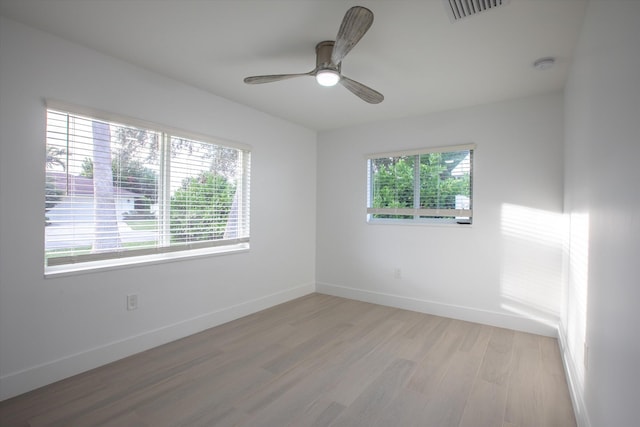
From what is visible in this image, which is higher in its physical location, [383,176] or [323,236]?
[383,176]

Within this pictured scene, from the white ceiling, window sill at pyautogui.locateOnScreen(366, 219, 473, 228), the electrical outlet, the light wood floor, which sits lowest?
the light wood floor

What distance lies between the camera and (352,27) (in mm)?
1645

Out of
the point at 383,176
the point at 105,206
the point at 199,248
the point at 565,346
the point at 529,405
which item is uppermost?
the point at 383,176

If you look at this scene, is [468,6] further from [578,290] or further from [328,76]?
[578,290]

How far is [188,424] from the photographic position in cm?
179

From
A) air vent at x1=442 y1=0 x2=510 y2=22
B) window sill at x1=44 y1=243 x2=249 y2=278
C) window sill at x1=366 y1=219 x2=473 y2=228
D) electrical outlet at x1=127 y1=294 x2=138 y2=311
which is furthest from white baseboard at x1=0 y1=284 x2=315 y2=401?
air vent at x1=442 y1=0 x2=510 y2=22

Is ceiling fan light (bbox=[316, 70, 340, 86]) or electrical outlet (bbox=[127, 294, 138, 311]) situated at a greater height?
ceiling fan light (bbox=[316, 70, 340, 86])

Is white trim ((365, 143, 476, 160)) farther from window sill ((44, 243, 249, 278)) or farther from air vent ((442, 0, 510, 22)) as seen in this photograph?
window sill ((44, 243, 249, 278))

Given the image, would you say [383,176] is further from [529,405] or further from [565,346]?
[529,405]

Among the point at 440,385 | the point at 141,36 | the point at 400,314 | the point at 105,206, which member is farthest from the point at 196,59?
→ the point at 400,314

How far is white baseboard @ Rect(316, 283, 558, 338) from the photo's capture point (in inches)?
124

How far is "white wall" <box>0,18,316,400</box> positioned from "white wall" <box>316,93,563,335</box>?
139cm

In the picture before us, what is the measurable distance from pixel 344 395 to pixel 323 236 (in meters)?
2.71

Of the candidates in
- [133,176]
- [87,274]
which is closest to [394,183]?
[133,176]
